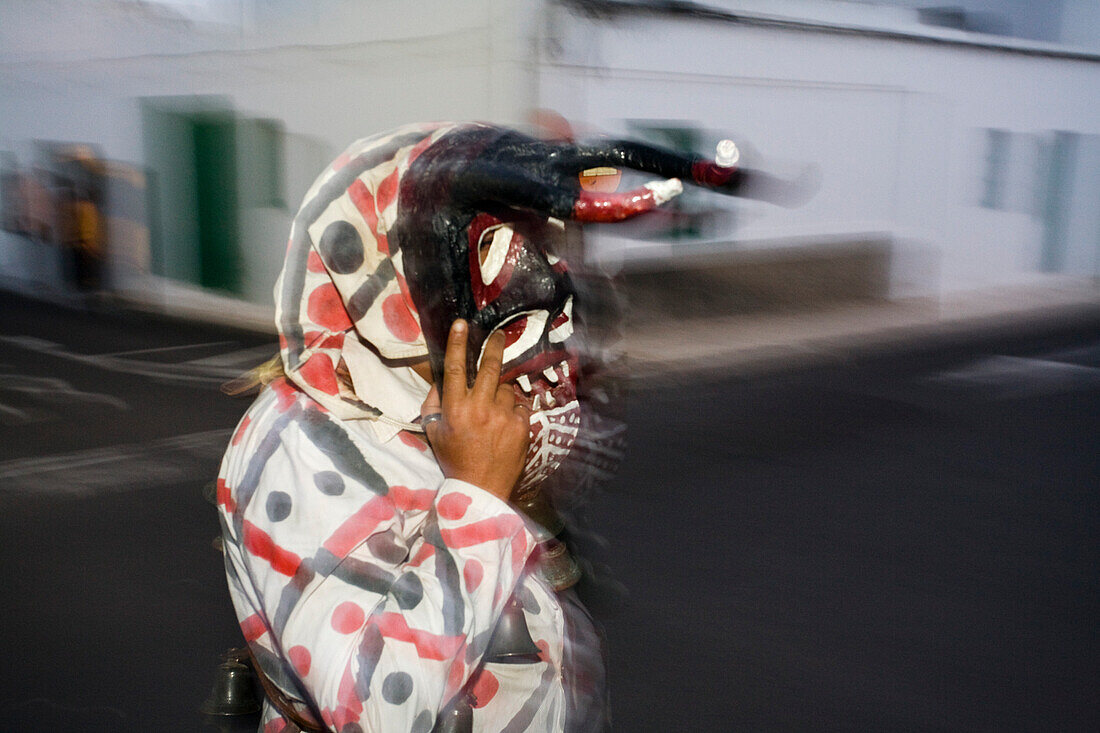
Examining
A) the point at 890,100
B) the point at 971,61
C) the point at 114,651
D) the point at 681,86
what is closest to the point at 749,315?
the point at 681,86

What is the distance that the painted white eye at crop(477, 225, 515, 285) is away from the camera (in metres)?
1.23

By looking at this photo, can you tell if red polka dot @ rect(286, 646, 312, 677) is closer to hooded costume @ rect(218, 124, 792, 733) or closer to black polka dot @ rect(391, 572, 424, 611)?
hooded costume @ rect(218, 124, 792, 733)

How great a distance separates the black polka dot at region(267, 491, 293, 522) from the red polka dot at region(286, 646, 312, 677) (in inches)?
6.0

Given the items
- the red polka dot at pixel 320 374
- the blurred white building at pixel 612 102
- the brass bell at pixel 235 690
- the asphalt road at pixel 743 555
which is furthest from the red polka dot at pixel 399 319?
the blurred white building at pixel 612 102

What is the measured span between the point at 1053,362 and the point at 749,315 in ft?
10.9

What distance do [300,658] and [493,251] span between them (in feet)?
1.74

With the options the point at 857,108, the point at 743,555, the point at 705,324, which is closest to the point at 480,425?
the point at 743,555

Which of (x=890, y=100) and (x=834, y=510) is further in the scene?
(x=890, y=100)

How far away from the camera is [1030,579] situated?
5.04 metres

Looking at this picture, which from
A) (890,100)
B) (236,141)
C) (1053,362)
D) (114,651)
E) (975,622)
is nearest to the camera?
(114,651)

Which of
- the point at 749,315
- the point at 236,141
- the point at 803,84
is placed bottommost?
the point at 749,315

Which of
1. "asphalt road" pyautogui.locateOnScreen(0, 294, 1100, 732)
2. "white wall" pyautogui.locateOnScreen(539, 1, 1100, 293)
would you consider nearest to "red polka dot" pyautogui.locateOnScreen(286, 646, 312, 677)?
"asphalt road" pyautogui.locateOnScreen(0, 294, 1100, 732)

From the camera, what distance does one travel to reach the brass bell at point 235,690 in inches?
65.7

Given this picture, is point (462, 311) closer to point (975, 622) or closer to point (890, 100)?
point (975, 622)
